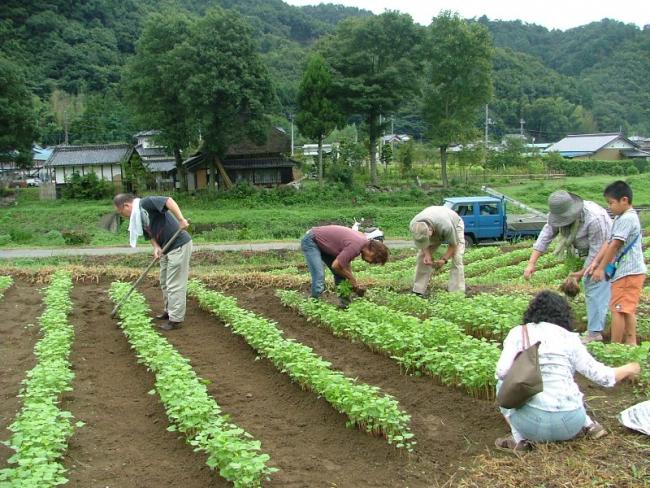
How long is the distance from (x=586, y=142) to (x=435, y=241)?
59.4 m

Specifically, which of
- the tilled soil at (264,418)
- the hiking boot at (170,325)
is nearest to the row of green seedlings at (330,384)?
the tilled soil at (264,418)

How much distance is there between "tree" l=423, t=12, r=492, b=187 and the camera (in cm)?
3866

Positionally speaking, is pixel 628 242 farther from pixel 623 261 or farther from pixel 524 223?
pixel 524 223

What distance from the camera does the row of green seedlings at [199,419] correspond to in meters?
3.88

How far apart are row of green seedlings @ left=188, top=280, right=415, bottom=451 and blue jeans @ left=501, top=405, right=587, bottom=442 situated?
0.74 meters

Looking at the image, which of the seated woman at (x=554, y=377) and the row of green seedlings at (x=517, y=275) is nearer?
the seated woman at (x=554, y=377)

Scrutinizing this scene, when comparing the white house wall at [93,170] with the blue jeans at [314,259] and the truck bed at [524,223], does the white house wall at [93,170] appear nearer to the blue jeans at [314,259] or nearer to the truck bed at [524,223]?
the truck bed at [524,223]

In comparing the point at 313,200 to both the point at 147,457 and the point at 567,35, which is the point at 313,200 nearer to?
the point at 147,457

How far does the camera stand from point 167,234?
27.9 ft

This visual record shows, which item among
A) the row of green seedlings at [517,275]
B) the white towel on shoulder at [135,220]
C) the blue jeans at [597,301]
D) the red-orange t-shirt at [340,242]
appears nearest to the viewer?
the blue jeans at [597,301]

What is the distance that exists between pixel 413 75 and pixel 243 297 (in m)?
31.0

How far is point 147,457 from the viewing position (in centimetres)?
470

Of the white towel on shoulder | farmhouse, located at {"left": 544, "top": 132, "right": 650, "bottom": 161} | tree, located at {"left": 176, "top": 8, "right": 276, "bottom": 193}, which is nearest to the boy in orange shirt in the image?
the white towel on shoulder

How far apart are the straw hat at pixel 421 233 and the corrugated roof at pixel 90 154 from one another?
3694 cm
